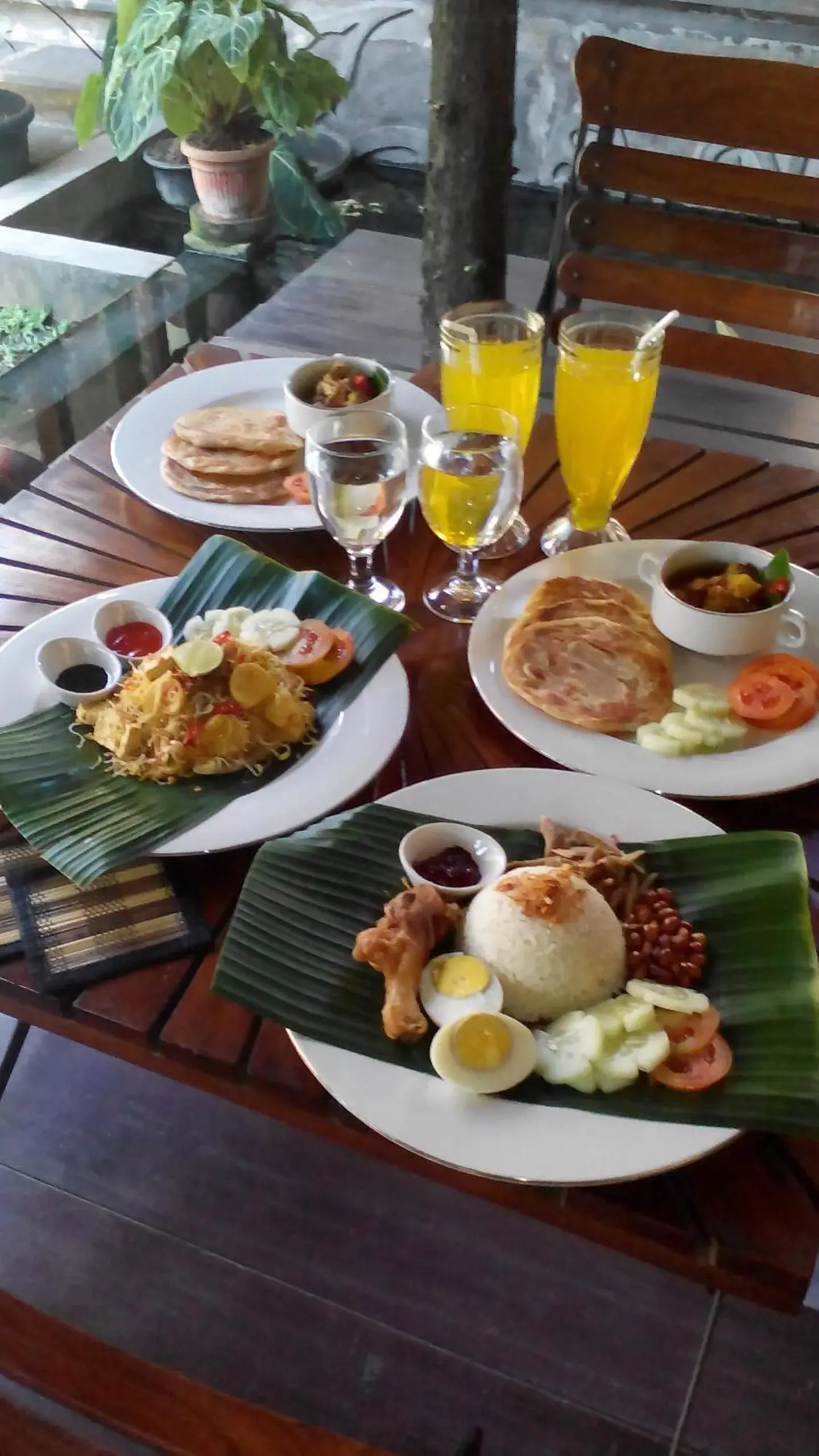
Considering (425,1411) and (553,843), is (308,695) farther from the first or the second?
(425,1411)

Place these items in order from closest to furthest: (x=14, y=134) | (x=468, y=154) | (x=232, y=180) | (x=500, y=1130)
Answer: (x=500, y=1130) → (x=468, y=154) → (x=232, y=180) → (x=14, y=134)

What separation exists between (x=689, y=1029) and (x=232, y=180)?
3912mm

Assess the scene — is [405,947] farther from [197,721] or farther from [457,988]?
[197,721]

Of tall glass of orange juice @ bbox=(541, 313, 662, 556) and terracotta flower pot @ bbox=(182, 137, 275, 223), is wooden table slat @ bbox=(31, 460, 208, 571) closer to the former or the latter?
tall glass of orange juice @ bbox=(541, 313, 662, 556)

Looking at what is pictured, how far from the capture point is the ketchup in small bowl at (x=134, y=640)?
3.64 feet

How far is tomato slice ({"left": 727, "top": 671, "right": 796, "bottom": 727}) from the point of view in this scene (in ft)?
3.35

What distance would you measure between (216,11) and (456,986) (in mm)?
3544

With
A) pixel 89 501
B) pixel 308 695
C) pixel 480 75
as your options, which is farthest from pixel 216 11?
pixel 308 695

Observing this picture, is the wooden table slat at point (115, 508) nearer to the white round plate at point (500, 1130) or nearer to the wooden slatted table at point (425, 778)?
the wooden slatted table at point (425, 778)

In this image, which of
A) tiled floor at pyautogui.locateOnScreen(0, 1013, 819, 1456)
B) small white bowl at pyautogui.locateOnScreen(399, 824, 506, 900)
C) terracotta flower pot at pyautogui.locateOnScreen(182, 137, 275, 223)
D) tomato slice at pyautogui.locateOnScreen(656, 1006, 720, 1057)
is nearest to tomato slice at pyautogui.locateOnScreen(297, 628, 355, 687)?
small white bowl at pyautogui.locateOnScreen(399, 824, 506, 900)

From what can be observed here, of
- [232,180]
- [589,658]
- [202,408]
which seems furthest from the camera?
[232,180]

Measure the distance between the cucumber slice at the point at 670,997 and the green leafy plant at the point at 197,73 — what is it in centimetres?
334

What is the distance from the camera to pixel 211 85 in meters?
3.55

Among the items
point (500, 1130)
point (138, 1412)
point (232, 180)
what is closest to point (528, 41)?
point (232, 180)
